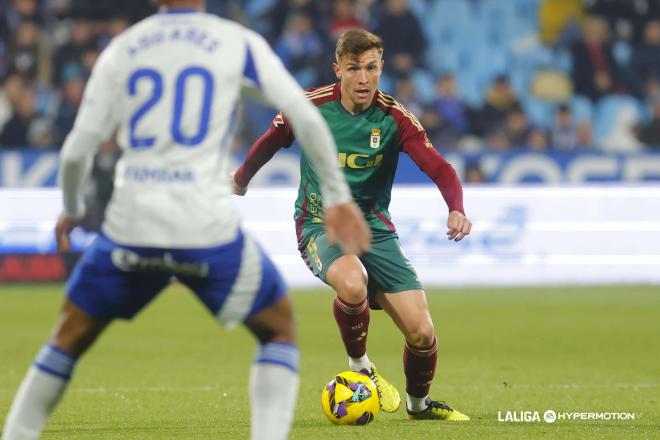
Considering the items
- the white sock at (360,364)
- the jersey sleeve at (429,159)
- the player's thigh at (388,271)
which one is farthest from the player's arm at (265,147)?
the white sock at (360,364)

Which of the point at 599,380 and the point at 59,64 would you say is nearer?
the point at 599,380

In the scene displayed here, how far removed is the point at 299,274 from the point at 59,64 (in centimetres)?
534

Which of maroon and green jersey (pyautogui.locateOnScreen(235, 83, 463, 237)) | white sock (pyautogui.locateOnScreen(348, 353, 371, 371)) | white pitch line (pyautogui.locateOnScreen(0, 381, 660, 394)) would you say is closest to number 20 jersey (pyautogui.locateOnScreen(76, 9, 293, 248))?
maroon and green jersey (pyautogui.locateOnScreen(235, 83, 463, 237))

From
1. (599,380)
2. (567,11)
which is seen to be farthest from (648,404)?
(567,11)

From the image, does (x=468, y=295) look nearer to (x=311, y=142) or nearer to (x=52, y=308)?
(x=52, y=308)

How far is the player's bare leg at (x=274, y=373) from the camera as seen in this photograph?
4430 millimetres

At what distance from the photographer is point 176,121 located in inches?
169

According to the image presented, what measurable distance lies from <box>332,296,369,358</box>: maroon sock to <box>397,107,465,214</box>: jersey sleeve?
2.40 feet

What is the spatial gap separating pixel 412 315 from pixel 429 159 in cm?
84

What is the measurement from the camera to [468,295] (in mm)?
14844

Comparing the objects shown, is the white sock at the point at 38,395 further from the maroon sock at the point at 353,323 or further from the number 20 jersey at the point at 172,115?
the maroon sock at the point at 353,323

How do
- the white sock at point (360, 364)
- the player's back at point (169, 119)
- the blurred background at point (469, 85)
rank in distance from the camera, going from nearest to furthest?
the player's back at point (169, 119) < the white sock at point (360, 364) < the blurred background at point (469, 85)

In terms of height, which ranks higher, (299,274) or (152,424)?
(299,274)

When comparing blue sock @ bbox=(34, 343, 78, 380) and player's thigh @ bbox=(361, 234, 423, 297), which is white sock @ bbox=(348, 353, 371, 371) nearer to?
player's thigh @ bbox=(361, 234, 423, 297)
